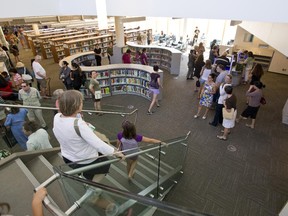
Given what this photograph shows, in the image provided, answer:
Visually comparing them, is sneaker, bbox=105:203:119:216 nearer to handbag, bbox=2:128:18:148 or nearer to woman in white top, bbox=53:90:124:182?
woman in white top, bbox=53:90:124:182

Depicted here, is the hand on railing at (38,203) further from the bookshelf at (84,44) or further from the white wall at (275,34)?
the bookshelf at (84,44)

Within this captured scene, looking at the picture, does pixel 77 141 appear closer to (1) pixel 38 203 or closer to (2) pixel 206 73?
(1) pixel 38 203

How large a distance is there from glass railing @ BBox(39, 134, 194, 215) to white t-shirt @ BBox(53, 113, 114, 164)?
178mm

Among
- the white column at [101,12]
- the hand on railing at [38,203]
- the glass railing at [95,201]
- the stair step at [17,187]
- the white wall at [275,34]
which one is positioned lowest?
the stair step at [17,187]

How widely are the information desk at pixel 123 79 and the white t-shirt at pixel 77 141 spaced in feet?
17.5

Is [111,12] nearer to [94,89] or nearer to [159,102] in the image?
[94,89]

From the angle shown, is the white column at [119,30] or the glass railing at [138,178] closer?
the glass railing at [138,178]

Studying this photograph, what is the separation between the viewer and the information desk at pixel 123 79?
274 inches

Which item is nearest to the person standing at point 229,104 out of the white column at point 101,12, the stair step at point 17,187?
the white column at point 101,12

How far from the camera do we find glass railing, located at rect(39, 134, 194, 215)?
1.46 m

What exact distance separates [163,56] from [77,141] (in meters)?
9.29

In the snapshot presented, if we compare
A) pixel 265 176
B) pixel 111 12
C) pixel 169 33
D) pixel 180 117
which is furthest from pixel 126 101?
pixel 169 33

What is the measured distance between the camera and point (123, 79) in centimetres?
743

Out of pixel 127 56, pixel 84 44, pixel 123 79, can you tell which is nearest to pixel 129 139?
pixel 123 79
